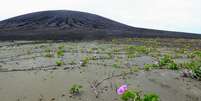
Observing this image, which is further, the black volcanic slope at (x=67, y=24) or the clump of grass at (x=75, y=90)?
the black volcanic slope at (x=67, y=24)

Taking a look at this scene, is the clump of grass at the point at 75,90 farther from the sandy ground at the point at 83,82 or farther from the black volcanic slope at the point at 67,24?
the black volcanic slope at the point at 67,24

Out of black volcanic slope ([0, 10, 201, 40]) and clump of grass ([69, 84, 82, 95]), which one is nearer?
clump of grass ([69, 84, 82, 95])

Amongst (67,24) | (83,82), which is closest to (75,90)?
(83,82)

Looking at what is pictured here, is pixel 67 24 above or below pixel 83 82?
above

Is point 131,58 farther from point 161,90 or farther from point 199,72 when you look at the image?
point 161,90

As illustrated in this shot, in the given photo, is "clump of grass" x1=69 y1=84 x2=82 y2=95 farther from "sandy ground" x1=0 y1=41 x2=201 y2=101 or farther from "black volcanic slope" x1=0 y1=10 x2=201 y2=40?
"black volcanic slope" x1=0 y1=10 x2=201 y2=40

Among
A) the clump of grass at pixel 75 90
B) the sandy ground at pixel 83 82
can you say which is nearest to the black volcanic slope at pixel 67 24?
the sandy ground at pixel 83 82

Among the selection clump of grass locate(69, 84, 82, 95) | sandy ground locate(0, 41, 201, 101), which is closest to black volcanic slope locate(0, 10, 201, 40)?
sandy ground locate(0, 41, 201, 101)

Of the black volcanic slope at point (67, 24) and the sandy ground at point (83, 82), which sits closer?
the sandy ground at point (83, 82)

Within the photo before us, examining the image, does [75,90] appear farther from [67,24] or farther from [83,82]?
[67,24]

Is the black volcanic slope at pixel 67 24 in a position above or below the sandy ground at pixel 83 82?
above

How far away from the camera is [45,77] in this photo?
26.6ft

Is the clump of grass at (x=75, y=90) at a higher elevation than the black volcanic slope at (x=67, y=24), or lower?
lower

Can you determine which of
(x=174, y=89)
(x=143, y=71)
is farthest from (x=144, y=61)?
(x=174, y=89)
